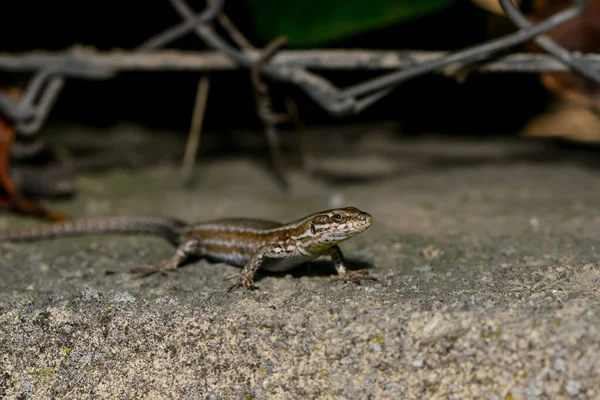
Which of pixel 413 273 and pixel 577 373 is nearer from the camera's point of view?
pixel 577 373

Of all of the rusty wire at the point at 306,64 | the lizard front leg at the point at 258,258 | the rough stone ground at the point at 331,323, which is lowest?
the rough stone ground at the point at 331,323

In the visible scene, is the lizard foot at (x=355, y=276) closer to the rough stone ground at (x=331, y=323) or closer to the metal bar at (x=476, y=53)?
the rough stone ground at (x=331, y=323)

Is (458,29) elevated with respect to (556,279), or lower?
elevated

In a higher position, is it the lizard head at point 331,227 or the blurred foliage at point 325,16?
the blurred foliage at point 325,16

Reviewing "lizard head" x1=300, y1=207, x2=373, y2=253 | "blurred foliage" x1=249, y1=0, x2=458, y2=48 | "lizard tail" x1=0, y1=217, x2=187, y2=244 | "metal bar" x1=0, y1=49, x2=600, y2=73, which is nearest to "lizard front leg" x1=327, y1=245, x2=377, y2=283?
"lizard head" x1=300, y1=207, x2=373, y2=253

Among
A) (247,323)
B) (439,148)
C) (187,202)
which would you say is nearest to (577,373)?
(247,323)

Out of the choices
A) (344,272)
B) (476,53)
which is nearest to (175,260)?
(344,272)

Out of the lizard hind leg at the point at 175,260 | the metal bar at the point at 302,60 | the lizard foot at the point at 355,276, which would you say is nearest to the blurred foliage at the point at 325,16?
the metal bar at the point at 302,60

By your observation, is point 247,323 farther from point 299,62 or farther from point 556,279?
point 299,62
